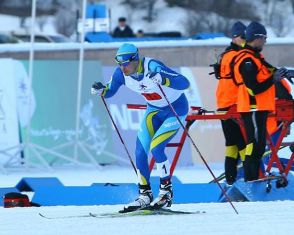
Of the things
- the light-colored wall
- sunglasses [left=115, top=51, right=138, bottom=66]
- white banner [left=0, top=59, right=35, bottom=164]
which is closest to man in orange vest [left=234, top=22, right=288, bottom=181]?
sunglasses [left=115, top=51, right=138, bottom=66]

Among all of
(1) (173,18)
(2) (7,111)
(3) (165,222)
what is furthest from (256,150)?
(1) (173,18)

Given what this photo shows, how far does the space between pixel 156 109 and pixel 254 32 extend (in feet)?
5.66

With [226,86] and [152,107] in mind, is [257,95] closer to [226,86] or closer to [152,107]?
[226,86]

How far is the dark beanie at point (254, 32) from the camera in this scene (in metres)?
11.0

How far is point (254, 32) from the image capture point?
1103cm

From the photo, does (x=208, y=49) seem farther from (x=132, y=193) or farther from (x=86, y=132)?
(x=132, y=193)

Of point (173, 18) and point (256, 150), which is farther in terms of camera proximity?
point (173, 18)

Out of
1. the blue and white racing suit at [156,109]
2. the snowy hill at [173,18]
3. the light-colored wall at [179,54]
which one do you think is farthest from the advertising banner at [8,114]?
the snowy hill at [173,18]

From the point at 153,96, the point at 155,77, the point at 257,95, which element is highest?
the point at 155,77

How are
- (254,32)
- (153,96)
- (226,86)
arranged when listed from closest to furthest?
(153,96) → (254,32) → (226,86)

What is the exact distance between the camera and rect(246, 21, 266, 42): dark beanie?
36.1 ft

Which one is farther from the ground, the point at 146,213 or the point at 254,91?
the point at 254,91

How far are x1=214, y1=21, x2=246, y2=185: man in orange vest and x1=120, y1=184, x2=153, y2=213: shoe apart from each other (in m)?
2.35

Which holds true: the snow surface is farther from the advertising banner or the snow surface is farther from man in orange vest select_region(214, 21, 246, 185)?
the advertising banner
